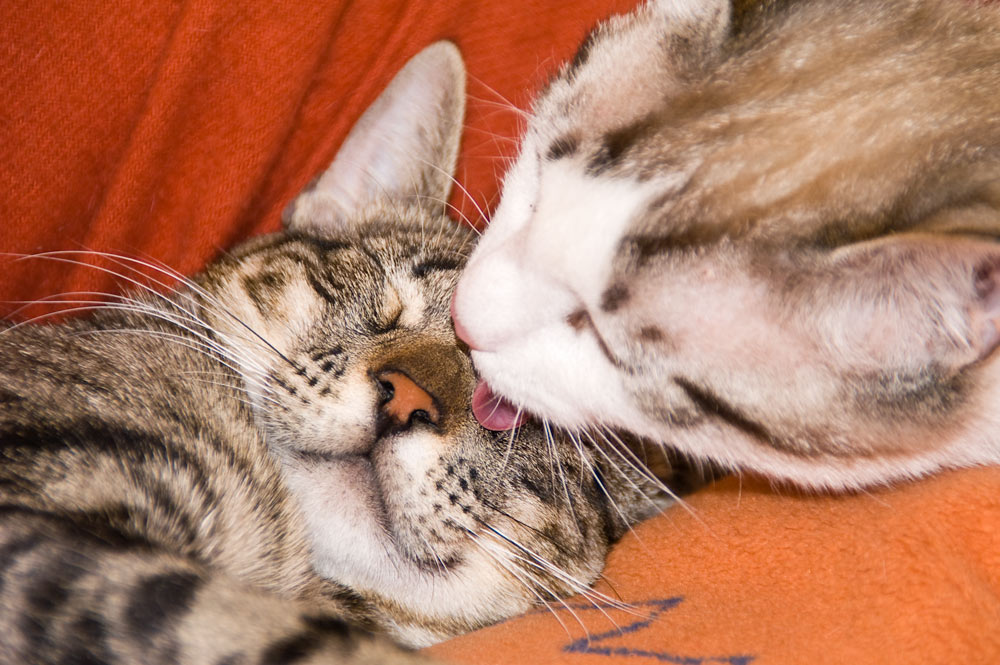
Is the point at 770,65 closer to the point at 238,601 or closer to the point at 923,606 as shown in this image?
the point at 923,606

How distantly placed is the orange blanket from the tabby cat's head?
0.28 feet

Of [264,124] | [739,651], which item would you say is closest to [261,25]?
[264,124]

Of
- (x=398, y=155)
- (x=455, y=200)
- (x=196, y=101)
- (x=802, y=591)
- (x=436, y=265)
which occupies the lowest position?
(x=802, y=591)

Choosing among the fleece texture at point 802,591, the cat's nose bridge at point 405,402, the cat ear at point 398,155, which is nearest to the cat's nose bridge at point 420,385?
the cat's nose bridge at point 405,402

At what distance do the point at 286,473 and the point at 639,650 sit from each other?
0.58 metres

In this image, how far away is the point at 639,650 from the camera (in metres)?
1.17

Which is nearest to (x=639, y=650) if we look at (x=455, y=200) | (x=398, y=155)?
(x=398, y=155)

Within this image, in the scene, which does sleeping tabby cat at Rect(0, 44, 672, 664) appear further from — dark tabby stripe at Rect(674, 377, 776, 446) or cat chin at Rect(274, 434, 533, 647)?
dark tabby stripe at Rect(674, 377, 776, 446)

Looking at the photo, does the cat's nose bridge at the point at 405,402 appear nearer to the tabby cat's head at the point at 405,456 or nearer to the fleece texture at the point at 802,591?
the tabby cat's head at the point at 405,456

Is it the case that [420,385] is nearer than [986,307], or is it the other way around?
[986,307]

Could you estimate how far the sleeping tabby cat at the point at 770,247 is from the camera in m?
1.03

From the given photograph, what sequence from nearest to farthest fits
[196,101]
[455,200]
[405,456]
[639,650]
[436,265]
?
[639,650]
[405,456]
[436,265]
[196,101]
[455,200]

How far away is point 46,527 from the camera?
97 cm

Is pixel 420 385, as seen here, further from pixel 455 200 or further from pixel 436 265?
pixel 455 200
